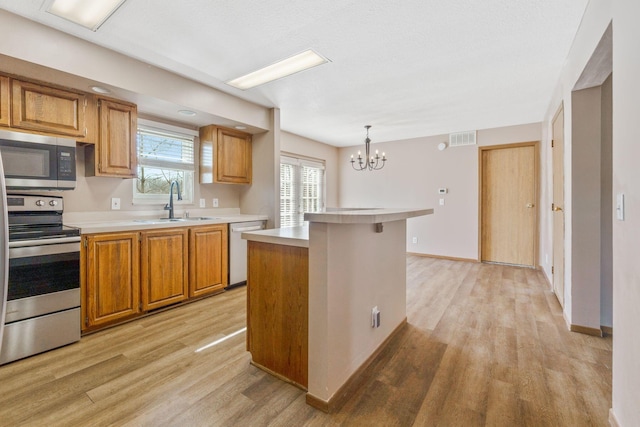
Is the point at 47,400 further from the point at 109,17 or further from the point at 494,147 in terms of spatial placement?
the point at 494,147

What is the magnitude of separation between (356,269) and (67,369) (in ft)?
6.50

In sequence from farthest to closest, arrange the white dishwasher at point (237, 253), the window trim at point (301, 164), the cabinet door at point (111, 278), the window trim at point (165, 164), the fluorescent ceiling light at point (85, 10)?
the window trim at point (301, 164) < the white dishwasher at point (237, 253) < the window trim at point (165, 164) < the cabinet door at point (111, 278) < the fluorescent ceiling light at point (85, 10)

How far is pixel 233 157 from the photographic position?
3.83 m

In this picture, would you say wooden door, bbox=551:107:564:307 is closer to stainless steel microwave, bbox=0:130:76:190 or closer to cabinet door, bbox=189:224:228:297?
cabinet door, bbox=189:224:228:297

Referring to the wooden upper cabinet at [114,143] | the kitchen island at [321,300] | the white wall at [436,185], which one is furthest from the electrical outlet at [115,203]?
the white wall at [436,185]

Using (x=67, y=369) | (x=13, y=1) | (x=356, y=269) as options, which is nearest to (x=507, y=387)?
(x=356, y=269)

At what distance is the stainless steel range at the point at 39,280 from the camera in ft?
6.41

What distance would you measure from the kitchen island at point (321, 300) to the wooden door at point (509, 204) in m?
3.58

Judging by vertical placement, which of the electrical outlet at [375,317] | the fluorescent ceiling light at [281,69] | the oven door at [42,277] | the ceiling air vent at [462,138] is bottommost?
the electrical outlet at [375,317]

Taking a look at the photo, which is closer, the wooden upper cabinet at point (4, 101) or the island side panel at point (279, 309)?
the island side panel at point (279, 309)

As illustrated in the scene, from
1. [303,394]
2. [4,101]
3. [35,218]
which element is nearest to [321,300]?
[303,394]
